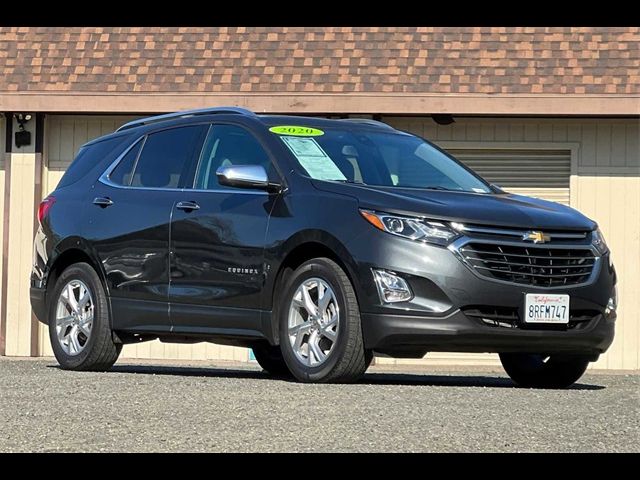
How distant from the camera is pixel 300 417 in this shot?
7020 mm

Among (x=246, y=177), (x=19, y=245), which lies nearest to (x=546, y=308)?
(x=246, y=177)

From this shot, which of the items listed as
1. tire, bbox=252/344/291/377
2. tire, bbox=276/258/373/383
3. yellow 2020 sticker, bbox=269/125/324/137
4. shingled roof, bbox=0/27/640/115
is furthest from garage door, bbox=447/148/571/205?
tire, bbox=276/258/373/383

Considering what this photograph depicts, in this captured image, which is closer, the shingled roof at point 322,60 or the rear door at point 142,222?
the rear door at point 142,222

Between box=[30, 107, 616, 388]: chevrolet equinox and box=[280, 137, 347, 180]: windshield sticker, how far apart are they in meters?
0.01

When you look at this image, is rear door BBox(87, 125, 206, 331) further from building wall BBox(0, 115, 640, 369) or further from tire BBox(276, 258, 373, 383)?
building wall BBox(0, 115, 640, 369)

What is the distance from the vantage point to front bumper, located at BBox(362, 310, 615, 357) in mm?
8758

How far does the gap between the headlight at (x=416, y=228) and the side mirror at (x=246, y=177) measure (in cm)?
92

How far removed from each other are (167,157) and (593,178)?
27.3 ft

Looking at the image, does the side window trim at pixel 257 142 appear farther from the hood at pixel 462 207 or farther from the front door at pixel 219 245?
the hood at pixel 462 207

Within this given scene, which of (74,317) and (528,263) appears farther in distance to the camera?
(74,317)

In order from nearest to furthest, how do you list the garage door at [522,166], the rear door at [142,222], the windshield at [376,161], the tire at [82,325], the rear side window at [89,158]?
the windshield at [376,161]
the rear door at [142,222]
the tire at [82,325]
the rear side window at [89,158]
the garage door at [522,166]

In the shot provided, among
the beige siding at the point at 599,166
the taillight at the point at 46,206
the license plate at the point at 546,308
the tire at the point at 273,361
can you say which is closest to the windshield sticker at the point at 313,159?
the license plate at the point at 546,308

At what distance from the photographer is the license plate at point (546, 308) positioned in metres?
8.93

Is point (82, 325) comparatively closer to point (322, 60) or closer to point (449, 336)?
point (449, 336)
